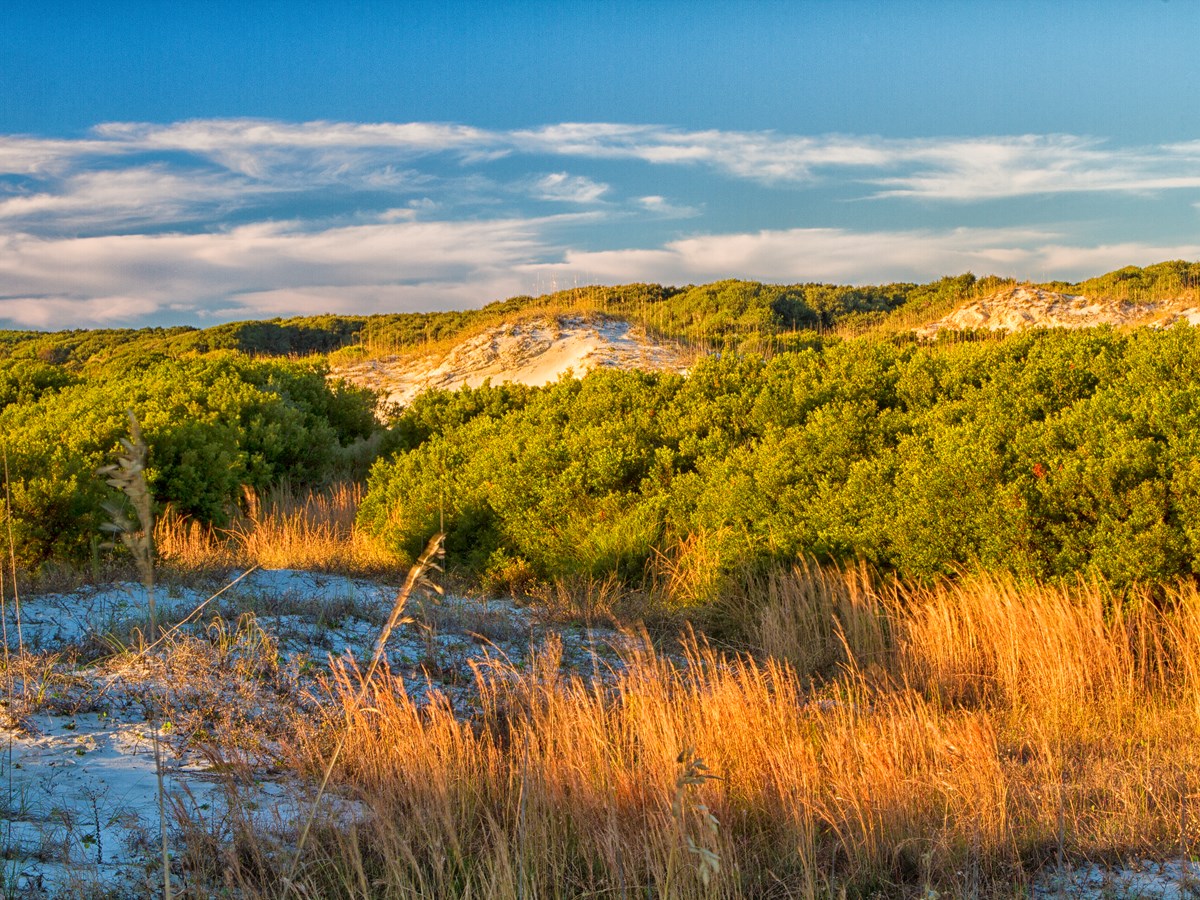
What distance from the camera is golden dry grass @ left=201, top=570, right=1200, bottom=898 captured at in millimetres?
3502

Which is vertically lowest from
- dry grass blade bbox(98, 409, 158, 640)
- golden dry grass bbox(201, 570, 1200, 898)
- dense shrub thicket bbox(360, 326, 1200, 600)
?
golden dry grass bbox(201, 570, 1200, 898)

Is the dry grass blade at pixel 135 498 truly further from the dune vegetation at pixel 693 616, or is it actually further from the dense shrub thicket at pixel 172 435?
the dense shrub thicket at pixel 172 435

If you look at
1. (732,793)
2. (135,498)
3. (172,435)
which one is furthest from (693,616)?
(172,435)

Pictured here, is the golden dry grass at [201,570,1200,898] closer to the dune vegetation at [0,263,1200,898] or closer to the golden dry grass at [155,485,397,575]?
the dune vegetation at [0,263,1200,898]

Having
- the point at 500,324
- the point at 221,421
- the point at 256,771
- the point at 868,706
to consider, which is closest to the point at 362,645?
the point at 256,771

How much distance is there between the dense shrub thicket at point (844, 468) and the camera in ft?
24.8

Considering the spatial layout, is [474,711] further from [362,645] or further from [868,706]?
[868,706]

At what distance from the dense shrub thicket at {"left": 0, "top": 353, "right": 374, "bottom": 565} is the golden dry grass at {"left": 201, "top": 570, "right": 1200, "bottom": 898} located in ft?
19.5

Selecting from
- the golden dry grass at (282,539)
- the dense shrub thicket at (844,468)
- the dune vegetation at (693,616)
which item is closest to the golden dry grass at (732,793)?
the dune vegetation at (693,616)

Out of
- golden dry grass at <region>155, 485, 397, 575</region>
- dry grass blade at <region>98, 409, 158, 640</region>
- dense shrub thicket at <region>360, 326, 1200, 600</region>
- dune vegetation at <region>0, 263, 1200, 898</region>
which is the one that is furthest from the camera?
golden dry grass at <region>155, 485, 397, 575</region>

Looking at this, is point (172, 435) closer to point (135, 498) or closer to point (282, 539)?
point (282, 539)

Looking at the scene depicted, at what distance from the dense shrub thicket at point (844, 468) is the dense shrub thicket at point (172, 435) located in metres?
1.94

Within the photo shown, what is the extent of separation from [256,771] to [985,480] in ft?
19.6

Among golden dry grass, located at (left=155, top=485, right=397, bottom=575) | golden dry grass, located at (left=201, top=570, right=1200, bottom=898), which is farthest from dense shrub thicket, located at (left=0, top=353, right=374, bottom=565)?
golden dry grass, located at (left=201, top=570, right=1200, bottom=898)
